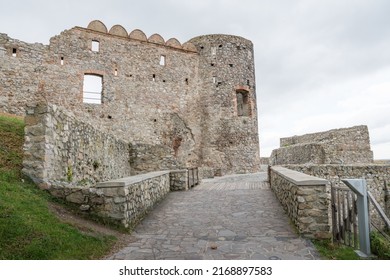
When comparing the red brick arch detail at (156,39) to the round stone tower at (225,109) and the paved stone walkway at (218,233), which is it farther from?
the paved stone walkway at (218,233)

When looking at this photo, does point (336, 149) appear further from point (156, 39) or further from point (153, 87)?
point (156, 39)

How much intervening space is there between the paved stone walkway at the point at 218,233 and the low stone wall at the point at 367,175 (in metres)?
4.89

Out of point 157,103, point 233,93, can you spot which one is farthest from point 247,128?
point 157,103

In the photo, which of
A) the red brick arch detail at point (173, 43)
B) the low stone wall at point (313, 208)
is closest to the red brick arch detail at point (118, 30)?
the red brick arch detail at point (173, 43)

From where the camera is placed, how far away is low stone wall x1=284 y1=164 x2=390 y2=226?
Result: 1141cm

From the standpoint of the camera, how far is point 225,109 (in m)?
19.6

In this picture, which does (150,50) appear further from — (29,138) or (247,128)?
(29,138)

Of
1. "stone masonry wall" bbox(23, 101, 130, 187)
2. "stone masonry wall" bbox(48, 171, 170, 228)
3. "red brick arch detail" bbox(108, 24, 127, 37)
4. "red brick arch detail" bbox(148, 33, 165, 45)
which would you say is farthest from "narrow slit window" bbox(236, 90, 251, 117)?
"stone masonry wall" bbox(48, 171, 170, 228)

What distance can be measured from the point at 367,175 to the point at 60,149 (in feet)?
38.9

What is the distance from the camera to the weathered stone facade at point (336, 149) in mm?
16031

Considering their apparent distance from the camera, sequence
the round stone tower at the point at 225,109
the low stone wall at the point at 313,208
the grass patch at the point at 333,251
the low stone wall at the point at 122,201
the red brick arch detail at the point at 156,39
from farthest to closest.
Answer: the round stone tower at the point at 225,109, the red brick arch detail at the point at 156,39, the low stone wall at the point at 122,201, the low stone wall at the point at 313,208, the grass patch at the point at 333,251

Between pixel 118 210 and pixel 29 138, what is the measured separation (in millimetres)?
2292

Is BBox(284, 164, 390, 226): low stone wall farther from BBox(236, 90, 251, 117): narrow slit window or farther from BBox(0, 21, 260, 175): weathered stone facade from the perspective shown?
BBox(236, 90, 251, 117): narrow slit window

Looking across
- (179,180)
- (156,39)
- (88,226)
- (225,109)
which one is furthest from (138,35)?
(88,226)
